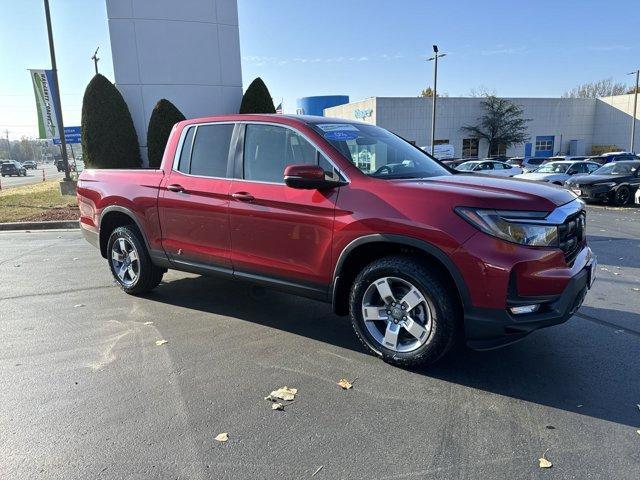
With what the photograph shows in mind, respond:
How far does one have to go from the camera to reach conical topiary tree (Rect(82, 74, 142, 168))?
15188 mm

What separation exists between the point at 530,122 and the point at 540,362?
5290 cm

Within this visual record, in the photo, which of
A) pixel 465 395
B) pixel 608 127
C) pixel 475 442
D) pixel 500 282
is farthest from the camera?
pixel 608 127

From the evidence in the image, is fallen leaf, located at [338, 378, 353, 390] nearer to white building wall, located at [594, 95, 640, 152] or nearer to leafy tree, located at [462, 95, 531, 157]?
leafy tree, located at [462, 95, 531, 157]

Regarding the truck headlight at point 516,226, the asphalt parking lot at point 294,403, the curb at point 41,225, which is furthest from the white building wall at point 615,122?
the truck headlight at point 516,226

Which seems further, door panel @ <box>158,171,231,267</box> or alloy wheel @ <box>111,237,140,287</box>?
alloy wheel @ <box>111,237,140,287</box>

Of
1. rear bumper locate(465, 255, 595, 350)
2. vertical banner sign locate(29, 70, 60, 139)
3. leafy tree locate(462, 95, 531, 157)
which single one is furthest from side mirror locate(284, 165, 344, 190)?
leafy tree locate(462, 95, 531, 157)

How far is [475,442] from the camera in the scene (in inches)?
106

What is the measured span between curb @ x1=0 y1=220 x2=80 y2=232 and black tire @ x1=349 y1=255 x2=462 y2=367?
34.7ft

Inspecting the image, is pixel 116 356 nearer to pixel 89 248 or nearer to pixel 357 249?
pixel 357 249

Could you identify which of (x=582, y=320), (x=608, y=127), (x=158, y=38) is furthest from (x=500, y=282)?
(x=608, y=127)

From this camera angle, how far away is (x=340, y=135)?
4000 mm

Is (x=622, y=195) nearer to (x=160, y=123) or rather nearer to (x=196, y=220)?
(x=160, y=123)

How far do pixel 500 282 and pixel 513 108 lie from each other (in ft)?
164

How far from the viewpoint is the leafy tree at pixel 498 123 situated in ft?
156
